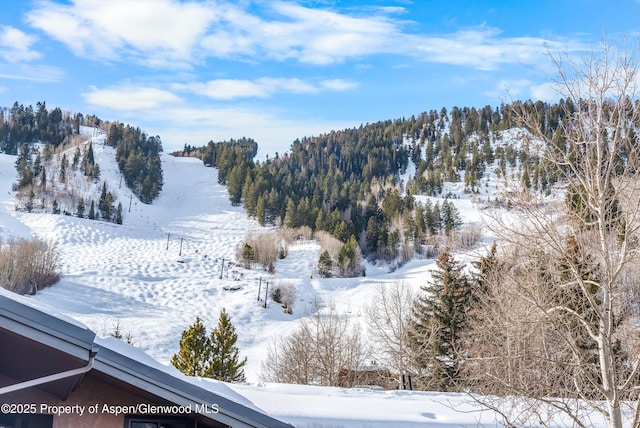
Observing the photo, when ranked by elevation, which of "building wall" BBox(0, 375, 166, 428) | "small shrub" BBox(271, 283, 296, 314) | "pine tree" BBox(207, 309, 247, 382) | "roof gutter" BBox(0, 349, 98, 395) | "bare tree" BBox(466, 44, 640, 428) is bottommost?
"small shrub" BBox(271, 283, 296, 314)

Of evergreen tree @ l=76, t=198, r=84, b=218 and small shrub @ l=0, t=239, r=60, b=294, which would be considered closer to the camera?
small shrub @ l=0, t=239, r=60, b=294

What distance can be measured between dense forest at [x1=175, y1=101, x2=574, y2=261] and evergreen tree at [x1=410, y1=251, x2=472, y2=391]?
8.44 metres

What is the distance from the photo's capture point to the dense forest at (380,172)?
76.1m

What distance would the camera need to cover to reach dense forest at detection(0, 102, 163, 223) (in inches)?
2872

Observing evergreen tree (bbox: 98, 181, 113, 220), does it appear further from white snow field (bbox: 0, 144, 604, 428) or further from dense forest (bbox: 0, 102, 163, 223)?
white snow field (bbox: 0, 144, 604, 428)

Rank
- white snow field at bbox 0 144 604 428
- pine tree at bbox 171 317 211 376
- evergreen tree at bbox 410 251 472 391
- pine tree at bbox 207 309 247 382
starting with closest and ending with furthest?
white snow field at bbox 0 144 604 428, pine tree at bbox 207 309 247 382, pine tree at bbox 171 317 211 376, evergreen tree at bbox 410 251 472 391

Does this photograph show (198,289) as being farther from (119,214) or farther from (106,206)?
(106,206)

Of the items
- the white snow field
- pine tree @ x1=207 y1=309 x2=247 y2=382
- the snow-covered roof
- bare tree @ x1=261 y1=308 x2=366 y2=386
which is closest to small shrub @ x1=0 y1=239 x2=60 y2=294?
the white snow field

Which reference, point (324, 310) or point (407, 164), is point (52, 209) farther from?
point (407, 164)

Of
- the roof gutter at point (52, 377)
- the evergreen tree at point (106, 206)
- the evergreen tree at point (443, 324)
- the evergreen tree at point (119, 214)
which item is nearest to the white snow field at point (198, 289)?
the evergreen tree at point (119, 214)

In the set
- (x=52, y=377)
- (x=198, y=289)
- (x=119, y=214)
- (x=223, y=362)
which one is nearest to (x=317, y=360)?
(x=223, y=362)

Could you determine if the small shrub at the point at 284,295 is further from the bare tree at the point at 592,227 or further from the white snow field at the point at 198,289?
the bare tree at the point at 592,227

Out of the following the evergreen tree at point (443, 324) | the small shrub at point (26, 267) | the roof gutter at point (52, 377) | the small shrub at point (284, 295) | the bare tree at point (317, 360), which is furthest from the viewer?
the small shrub at point (284, 295)

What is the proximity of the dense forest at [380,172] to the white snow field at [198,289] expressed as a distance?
4929 millimetres
